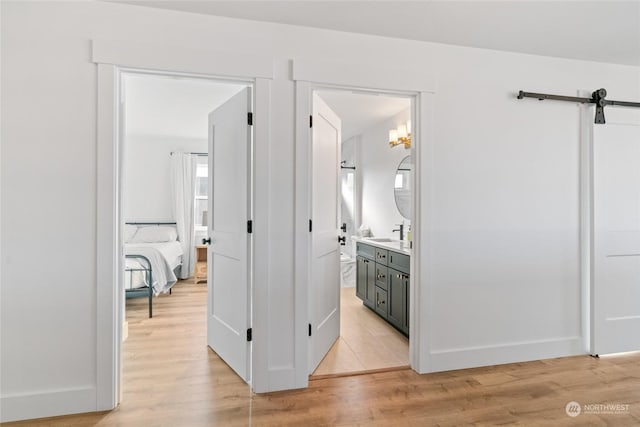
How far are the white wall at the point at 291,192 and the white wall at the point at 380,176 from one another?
1605mm

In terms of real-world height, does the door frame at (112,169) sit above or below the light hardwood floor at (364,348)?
above

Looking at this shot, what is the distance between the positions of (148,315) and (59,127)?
245 cm

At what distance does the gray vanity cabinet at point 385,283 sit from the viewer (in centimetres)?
299

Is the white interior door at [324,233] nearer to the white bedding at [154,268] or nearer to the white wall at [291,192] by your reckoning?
the white wall at [291,192]

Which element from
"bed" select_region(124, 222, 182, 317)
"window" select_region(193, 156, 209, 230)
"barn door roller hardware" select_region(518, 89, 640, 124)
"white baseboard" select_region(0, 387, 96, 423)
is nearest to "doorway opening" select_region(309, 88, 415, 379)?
"barn door roller hardware" select_region(518, 89, 640, 124)

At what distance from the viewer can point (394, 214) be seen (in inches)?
175

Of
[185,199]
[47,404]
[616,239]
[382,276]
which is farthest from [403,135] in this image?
[185,199]

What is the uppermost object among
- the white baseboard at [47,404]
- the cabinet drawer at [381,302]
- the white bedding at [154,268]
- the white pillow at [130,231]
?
the white pillow at [130,231]

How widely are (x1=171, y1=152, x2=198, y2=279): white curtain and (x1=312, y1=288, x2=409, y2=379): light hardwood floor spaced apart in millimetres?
3309

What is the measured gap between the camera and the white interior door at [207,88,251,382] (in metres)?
2.26

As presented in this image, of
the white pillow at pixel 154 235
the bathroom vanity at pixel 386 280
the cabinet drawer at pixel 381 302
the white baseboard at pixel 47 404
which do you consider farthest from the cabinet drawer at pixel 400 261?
the white pillow at pixel 154 235

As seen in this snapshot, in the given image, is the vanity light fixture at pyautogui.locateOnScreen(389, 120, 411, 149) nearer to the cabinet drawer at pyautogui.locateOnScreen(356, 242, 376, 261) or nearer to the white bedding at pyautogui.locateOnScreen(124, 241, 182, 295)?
the cabinet drawer at pyautogui.locateOnScreen(356, 242, 376, 261)

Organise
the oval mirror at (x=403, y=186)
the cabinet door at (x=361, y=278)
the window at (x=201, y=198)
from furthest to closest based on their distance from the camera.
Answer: the window at (x=201, y=198) → the oval mirror at (x=403, y=186) → the cabinet door at (x=361, y=278)

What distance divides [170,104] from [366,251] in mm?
3007
